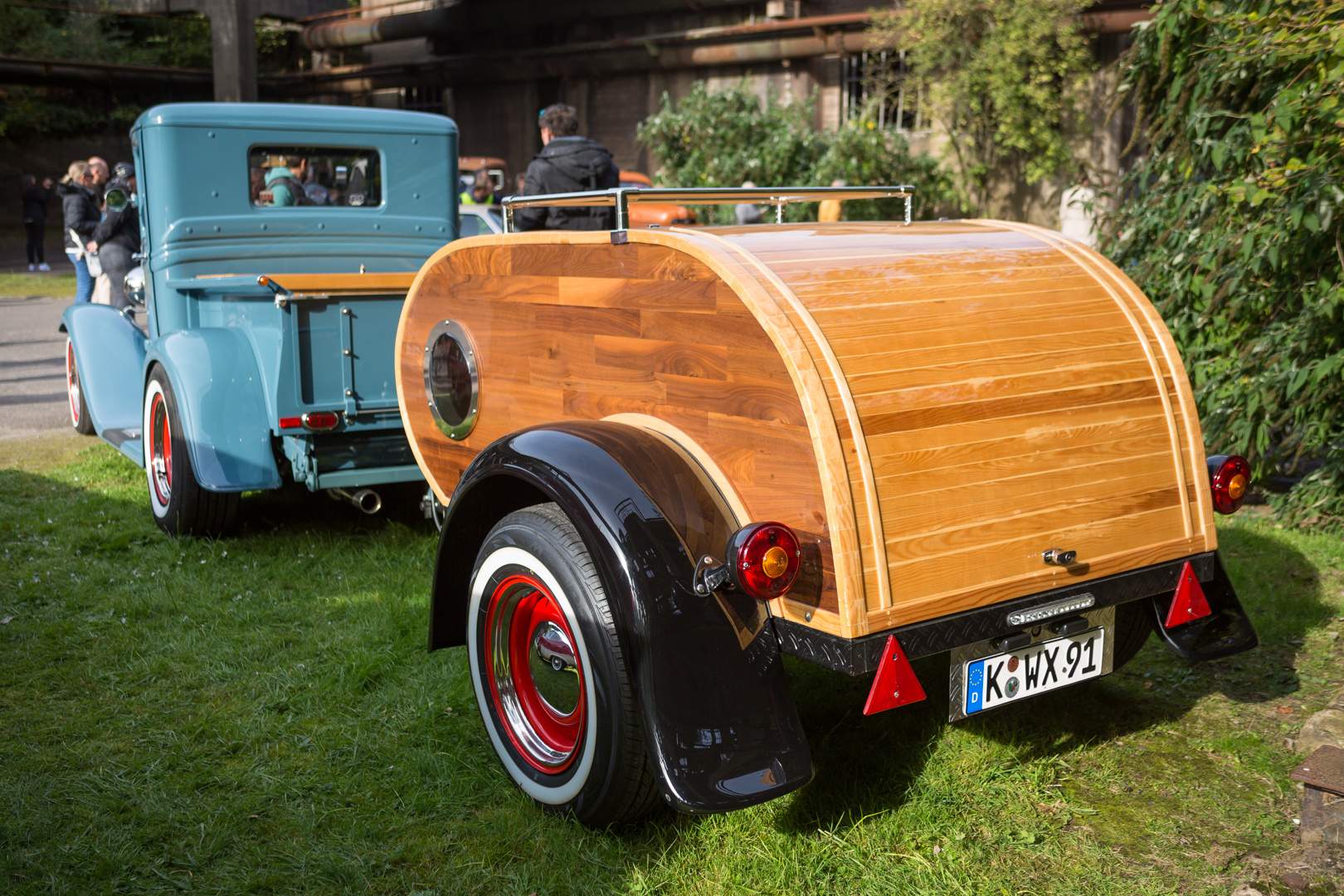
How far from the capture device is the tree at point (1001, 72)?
48.1 ft

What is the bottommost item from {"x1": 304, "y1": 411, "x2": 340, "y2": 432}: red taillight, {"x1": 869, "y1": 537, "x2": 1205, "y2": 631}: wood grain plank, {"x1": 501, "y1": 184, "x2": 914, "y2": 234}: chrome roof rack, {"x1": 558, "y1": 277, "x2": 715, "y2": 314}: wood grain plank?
{"x1": 869, "y1": 537, "x2": 1205, "y2": 631}: wood grain plank

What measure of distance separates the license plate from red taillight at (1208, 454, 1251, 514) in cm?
56

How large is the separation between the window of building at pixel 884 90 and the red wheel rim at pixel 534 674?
15.0 meters

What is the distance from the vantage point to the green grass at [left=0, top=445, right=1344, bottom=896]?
259cm

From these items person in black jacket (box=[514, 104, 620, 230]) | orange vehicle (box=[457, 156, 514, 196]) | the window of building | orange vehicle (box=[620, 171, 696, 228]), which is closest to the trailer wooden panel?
person in black jacket (box=[514, 104, 620, 230])

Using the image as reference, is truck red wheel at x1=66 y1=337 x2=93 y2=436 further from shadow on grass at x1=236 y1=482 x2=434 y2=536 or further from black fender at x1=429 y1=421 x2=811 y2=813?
black fender at x1=429 y1=421 x2=811 y2=813

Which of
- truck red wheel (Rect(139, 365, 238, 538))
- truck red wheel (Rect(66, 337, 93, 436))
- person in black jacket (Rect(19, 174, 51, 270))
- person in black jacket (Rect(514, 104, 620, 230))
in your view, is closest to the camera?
truck red wheel (Rect(139, 365, 238, 538))

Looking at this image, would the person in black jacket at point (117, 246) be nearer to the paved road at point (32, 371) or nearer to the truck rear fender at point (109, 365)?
the paved road at point (32, 371)

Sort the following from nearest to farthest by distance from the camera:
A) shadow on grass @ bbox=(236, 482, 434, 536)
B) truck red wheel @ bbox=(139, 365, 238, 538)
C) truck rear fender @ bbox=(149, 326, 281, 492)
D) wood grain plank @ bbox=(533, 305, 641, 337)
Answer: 1. wood grain plank @ bbox=(533, 305, 641, 337)
2. truck rear fender @ bbox=(149, 326, 281, 492)
3. truck red wheel @ bbox=(139, 365, 238, 538)
4. shadow on grass @ bbox=(236, 482, 434, 536)

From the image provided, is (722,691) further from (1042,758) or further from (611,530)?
(1042,758)

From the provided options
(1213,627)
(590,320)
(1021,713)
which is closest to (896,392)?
(590,320)

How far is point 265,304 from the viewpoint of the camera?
4.74 m

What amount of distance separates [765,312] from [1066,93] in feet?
49.0

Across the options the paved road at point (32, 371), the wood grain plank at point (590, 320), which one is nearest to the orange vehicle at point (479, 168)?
the paved road at point (32, 371)
